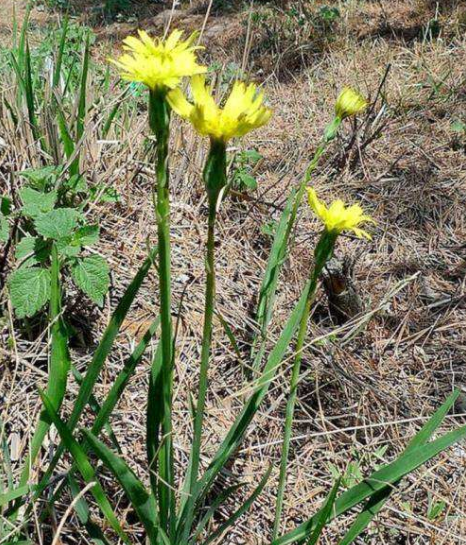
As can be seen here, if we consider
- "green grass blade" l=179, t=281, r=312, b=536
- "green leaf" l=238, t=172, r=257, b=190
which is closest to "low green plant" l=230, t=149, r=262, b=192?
"green leaf" l=238, t=172, r=257, b=190

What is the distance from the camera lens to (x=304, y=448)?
127 cm

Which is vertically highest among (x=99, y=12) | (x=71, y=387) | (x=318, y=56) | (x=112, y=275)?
(x=99, y=12)

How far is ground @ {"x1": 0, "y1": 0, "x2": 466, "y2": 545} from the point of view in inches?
46.6

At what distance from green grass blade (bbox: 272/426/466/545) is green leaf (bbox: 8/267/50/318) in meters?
0.60

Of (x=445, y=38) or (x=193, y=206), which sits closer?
(x=193, y=206)

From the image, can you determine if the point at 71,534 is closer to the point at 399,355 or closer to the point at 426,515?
the point at 426,515

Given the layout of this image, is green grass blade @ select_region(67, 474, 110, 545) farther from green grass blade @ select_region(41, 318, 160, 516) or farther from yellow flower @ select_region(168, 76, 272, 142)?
yellow flower @ select_region(168, 76, 272, 142)

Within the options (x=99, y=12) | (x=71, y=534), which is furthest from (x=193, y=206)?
(x=99, y=12)

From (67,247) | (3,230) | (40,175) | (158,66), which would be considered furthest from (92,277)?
(158,66)

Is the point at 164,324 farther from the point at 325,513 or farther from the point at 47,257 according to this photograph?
the point at 47,257

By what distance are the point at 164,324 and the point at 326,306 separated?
926 millimetres

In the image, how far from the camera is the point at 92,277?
1158 mm

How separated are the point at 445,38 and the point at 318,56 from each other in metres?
0.71

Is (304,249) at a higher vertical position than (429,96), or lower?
lower
